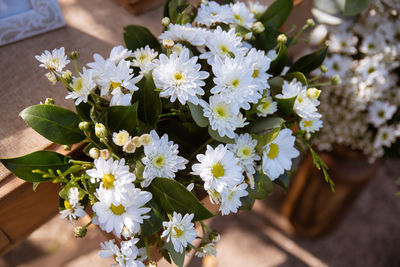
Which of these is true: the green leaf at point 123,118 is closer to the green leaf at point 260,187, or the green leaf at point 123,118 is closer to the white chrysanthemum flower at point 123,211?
the white chrysanthemum flower at point 123,211

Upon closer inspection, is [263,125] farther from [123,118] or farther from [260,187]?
[123,118]

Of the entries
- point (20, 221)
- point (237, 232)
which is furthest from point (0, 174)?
point (237, 232)

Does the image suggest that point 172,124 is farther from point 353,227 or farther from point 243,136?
point 353,227

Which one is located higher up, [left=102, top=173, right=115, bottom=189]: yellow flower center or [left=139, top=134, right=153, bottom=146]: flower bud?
[left=139, top=134, right=153, bottom=146]: flower bud

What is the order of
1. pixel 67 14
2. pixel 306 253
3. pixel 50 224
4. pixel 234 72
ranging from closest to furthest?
pixel 234 72 < pixel 67 14 < pixel 50 224 < pixel 306 253

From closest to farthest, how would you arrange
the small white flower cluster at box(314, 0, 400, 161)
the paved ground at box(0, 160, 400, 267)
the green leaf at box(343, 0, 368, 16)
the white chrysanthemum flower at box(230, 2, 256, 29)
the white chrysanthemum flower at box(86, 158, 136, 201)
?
the white chrysanthemum flower at box(86, 158, 136, 201) < the white chrysanthemum flower at box(230, 2, 256, 29) < the green leaf at box(343, 0, 368, 16) < the small white flower cluster at box(314, 0, 400, 161) < the paved ground at box(0, 160, 400, 267)

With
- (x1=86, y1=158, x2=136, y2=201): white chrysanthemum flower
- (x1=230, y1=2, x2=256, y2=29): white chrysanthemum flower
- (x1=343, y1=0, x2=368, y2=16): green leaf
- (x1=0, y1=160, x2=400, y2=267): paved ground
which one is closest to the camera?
(x1=86, y1=158, x2=136, y2=201): white chrysanthemum flower

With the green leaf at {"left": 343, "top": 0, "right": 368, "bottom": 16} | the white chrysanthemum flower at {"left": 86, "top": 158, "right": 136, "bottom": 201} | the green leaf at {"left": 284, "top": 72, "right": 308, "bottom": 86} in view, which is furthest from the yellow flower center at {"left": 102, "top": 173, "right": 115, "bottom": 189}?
the green leaf at {"left": 343, "top": 0, "right": 368, "bottom": 16}

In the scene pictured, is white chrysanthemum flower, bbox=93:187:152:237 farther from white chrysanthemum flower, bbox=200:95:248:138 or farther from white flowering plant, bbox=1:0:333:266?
white chrysanthemum flower, bbox=200:95:248:138
